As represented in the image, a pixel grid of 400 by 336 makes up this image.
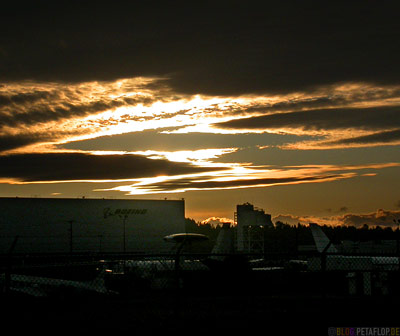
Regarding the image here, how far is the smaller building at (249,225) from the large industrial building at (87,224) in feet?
34.6

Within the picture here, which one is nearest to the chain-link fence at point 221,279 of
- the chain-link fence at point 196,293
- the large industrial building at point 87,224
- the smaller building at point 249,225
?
the chain-link fence at point 196,293

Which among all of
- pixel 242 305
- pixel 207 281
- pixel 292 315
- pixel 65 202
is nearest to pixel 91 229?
pixel 65 202

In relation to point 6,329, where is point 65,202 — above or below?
above

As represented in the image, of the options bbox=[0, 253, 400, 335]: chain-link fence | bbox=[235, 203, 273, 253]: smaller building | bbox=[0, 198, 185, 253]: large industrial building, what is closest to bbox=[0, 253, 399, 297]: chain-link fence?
bbox=[0, 253, 400, 335]: chain-link fence

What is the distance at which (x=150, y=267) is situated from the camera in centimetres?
3600

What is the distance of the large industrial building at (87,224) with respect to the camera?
254 ft

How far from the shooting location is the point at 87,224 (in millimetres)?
81188

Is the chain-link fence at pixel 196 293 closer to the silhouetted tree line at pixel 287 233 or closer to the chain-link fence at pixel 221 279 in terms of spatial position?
the chain-link fence at pixel 221 279

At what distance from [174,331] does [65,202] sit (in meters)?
69.3

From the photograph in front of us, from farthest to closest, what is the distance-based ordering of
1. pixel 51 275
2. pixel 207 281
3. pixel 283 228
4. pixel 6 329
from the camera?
pixel 283 228
pixel 51 275
pixel 207 281
pixel 6 329

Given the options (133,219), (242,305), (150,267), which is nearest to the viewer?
(242,305)

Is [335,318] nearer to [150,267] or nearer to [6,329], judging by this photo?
[6,329]

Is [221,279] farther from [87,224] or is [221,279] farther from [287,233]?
[287,233]

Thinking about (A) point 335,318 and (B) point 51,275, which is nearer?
(A) point 335,318
